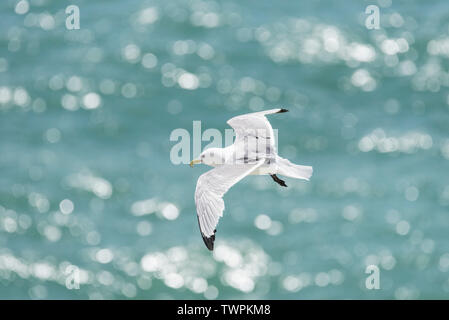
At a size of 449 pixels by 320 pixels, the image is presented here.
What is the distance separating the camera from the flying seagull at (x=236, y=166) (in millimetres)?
9734

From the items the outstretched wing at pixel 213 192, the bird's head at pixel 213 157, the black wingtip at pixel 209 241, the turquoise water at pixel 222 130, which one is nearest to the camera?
the black wingtip at pixel 209 241

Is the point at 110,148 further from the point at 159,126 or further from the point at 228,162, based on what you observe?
the point at 228,162

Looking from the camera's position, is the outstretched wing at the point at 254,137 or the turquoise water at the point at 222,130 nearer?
the outstretched wing at the point at 254,137

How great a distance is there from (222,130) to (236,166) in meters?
10.6

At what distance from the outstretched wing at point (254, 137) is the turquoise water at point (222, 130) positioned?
7.52 metres

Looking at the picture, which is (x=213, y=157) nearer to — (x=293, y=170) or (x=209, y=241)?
(x=293, y=170)

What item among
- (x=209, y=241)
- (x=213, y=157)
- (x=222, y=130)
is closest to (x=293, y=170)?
(x=213, y=157)

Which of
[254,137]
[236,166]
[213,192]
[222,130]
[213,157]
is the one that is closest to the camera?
[213,192]

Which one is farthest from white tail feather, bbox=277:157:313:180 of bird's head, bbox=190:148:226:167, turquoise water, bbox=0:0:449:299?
turquoise water, bbox=0:0:449:299

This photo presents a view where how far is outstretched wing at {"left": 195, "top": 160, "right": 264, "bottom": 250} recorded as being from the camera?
969cm

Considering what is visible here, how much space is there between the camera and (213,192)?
32.1 feet

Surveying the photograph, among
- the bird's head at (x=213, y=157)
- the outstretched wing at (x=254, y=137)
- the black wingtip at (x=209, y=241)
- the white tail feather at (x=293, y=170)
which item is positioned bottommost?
the black wingtip at (x=209, y=241)

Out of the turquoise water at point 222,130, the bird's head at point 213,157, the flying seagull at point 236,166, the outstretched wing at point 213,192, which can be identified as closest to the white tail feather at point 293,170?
the flying seagull at point 236,166

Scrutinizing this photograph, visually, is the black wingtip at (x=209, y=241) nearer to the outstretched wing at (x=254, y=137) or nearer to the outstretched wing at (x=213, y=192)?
the outstretched wing at (x=213, y=192)
